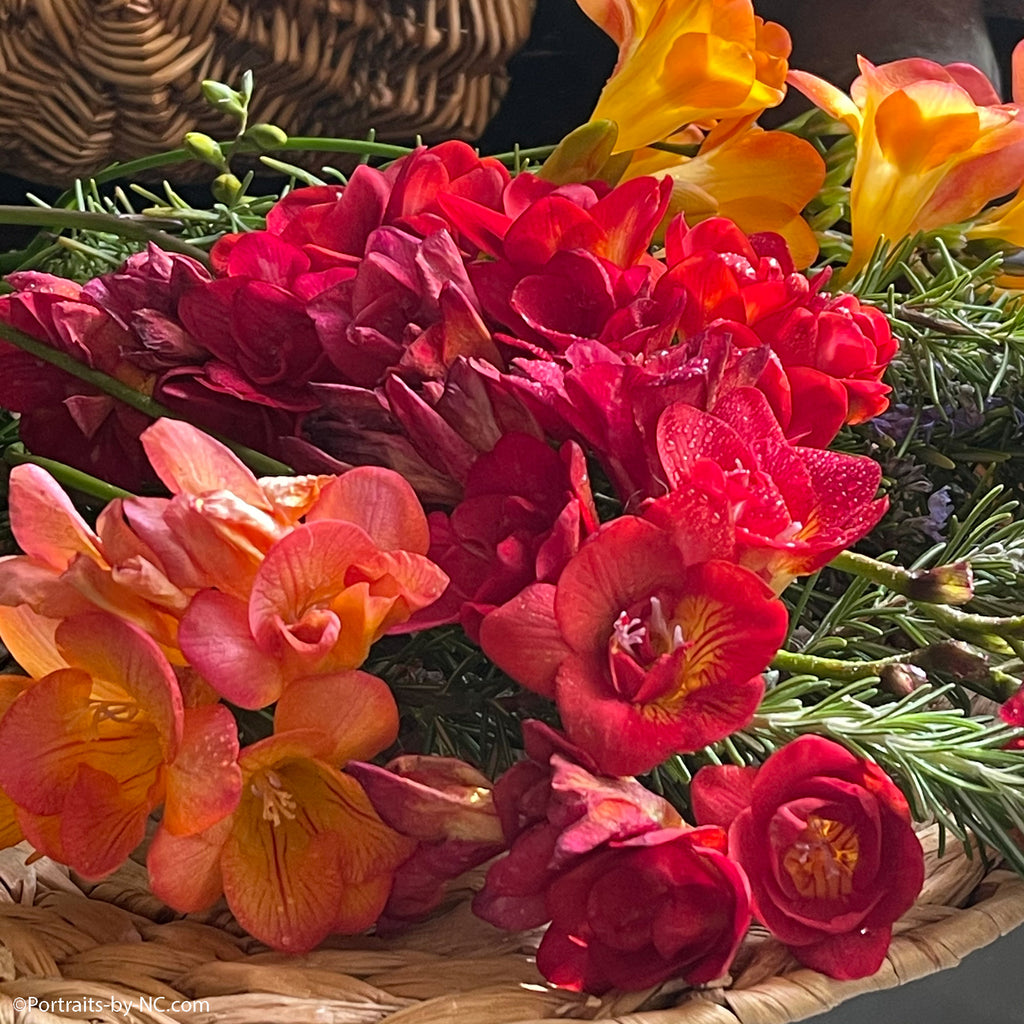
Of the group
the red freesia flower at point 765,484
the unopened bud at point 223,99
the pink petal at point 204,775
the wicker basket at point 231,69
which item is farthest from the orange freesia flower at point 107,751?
the wicker basket at point 231,69

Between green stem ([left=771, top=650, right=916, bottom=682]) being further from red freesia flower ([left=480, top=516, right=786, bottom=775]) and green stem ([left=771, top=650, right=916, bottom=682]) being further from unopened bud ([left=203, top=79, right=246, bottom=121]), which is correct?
unopened bud ([left=203, top=79, right=246, bottom=121])

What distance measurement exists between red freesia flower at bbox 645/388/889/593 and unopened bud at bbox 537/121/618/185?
0.46 ft

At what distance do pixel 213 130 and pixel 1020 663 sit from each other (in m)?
0.62

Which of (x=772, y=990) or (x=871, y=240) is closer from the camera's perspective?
(x=772, y=990)

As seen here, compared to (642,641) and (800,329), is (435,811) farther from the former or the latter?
(800,329)

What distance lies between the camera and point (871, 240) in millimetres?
482

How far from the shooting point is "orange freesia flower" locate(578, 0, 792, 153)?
A: 0.44 m

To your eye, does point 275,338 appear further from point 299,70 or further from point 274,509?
point 299,70

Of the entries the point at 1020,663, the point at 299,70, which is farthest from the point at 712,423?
the point at 299,70

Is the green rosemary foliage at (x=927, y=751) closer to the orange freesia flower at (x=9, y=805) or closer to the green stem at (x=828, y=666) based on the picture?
the green stem at (x=828, y=666)

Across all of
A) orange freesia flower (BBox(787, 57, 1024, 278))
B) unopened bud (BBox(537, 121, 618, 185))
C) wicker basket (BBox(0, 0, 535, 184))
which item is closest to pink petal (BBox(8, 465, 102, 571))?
unopened bud (BBox(537, 121, 618, 185))

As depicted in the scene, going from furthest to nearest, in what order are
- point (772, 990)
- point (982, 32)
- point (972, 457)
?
point (982, 32) < point (972, 457) < point (772, 990)

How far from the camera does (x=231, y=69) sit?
2.45 ft

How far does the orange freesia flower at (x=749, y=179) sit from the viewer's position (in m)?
0.46
